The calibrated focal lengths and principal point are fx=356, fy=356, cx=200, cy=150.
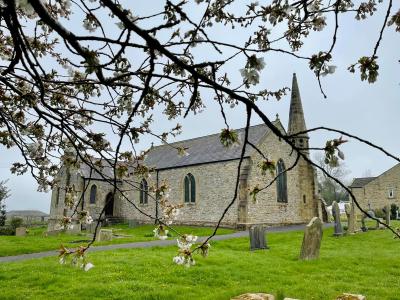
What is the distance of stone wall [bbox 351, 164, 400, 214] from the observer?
45812 mm

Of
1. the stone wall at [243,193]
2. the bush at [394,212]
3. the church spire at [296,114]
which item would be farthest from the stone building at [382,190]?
the church spire at [296,114]

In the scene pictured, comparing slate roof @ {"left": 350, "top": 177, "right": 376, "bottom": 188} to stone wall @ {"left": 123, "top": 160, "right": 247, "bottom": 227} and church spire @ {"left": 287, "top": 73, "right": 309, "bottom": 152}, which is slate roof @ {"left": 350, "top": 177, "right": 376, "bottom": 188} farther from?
stone wall @ {"left": 123, "top": 160, "right": 247, "bottom": 227}

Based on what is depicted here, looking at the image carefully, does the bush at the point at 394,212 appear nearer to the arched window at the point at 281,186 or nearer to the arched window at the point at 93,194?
the arched window at the point at 281,186

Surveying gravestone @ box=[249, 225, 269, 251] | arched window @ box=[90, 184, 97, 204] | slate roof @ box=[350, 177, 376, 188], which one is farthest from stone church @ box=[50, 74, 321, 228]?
slate roof @ box=[350, 177, 376, 188]

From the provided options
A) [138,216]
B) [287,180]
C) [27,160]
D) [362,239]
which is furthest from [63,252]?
[138,216]

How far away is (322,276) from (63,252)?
834cm

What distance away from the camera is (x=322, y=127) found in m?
1.73

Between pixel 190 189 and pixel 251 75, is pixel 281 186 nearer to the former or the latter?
pixel 190 189

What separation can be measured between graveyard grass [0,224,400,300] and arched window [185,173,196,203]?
15.6m

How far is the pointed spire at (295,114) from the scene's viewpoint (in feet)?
100

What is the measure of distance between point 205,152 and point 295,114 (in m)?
8.53

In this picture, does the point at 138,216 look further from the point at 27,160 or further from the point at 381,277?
the point at 27,160

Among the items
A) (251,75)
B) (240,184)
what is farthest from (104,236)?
(251,75)

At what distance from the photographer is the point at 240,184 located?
84.4 ft
